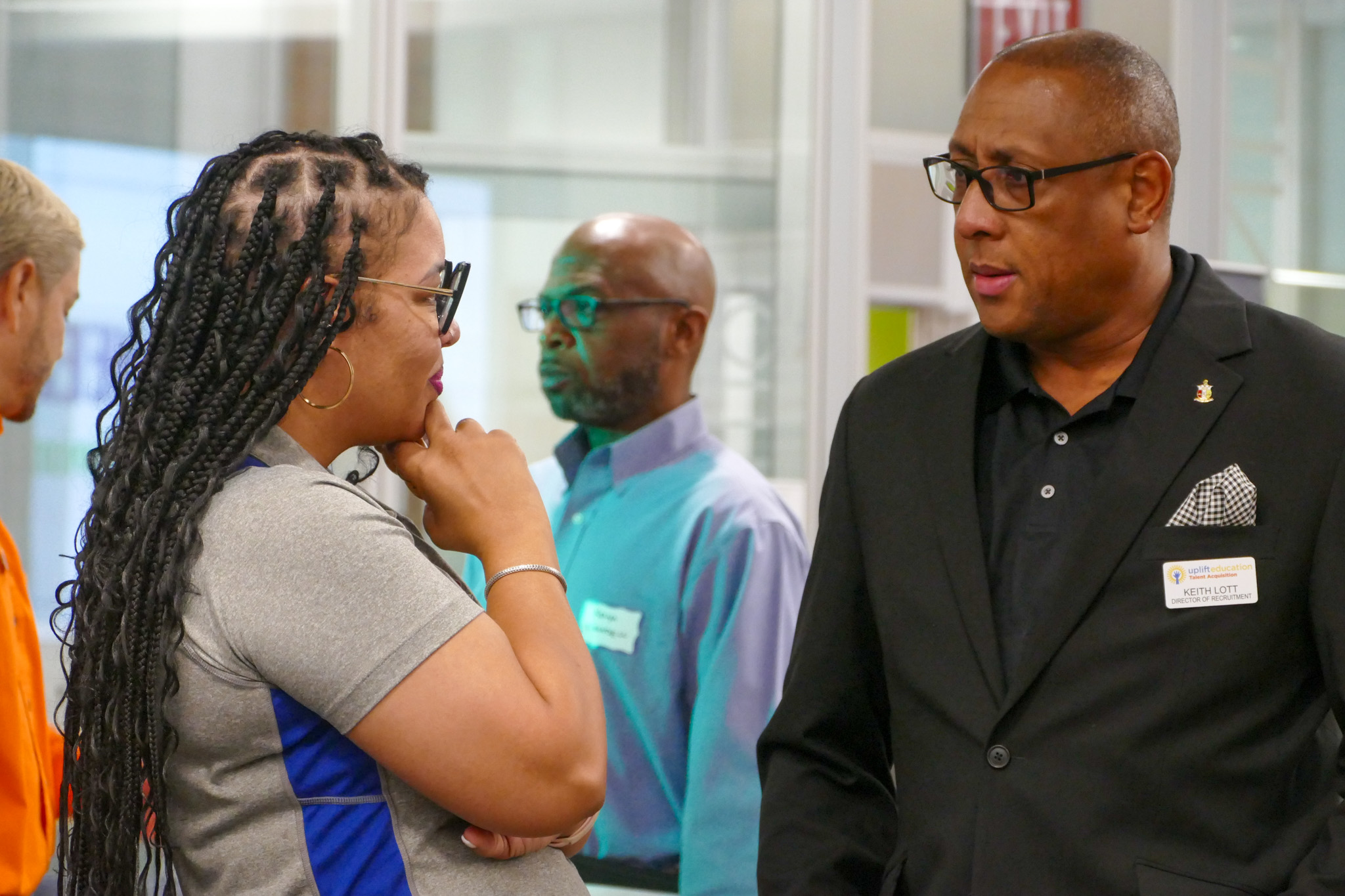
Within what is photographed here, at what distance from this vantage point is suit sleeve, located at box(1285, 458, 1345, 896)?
1376 millimetres

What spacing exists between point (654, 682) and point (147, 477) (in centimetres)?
139

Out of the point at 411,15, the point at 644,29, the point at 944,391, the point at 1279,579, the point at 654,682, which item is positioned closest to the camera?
the point at 1279,579

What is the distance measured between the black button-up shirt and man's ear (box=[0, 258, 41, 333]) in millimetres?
1397

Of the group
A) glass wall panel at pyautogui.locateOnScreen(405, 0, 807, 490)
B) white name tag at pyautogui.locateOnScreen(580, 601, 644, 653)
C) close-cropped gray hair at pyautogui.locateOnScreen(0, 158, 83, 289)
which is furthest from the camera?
glass wall panel at pyautogui.locateOnScreen(405, 0, 807, 490)

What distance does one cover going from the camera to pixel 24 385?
2070 mm

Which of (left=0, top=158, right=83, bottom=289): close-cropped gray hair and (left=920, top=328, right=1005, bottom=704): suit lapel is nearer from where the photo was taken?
(left=920, top=328, right=1005, bottom=704): suit lapel

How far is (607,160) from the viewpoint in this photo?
14.7ft

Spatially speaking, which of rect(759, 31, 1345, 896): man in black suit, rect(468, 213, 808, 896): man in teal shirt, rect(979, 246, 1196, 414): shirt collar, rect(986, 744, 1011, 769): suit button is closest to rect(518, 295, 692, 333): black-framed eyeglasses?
rect(468, 213, 808, 896): man in teal shirt

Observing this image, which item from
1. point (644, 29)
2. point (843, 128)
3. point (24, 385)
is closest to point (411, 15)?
point (644, 29)

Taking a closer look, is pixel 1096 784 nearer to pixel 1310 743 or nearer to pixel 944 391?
pixel 1310 743

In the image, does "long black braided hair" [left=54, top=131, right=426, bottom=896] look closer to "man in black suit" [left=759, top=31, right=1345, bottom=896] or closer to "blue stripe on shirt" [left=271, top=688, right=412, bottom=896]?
"blue stripe on shirt" [left=271, top=688, right=412, bottom=896]

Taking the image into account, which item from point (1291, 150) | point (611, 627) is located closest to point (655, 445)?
point (611, 627)

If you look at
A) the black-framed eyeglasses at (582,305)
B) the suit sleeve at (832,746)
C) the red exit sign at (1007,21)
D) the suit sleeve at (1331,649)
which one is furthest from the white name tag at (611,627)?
the red exit sign at (1007,21)

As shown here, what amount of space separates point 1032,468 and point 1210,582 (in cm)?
26
